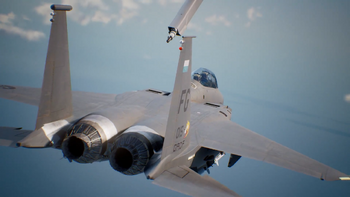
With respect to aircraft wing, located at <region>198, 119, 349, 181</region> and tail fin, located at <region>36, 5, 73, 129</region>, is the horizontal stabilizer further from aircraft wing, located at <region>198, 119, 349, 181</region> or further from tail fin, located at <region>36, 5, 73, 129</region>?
aircraft wing, located at <region>198, 119, 349, 181</region>

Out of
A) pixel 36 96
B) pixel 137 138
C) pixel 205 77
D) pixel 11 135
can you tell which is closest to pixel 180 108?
pixel 137 138

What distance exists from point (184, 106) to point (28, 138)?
2.66 m

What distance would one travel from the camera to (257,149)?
5676 millimetres

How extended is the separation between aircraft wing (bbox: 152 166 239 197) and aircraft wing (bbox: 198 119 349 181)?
151 centimetres

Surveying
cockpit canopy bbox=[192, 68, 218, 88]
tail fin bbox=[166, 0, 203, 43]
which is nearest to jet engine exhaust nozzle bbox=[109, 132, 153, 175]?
tail fin bbox=[166, 0, 203, 43]

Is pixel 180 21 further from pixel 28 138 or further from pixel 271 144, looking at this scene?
pixel 271 144

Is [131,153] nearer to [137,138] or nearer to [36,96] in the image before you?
[137,138]

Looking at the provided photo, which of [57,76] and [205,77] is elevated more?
[205,77]

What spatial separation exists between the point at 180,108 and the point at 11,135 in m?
3.54

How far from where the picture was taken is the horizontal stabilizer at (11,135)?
14.7ft

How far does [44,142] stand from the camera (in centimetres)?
423

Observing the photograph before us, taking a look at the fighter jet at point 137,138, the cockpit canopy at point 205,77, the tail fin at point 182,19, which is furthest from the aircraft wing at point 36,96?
the tail fin at point 182,19

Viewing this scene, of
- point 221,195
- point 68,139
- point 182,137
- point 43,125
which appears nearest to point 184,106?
point 182,137

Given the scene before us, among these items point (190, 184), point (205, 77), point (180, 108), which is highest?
point (205, 77)
